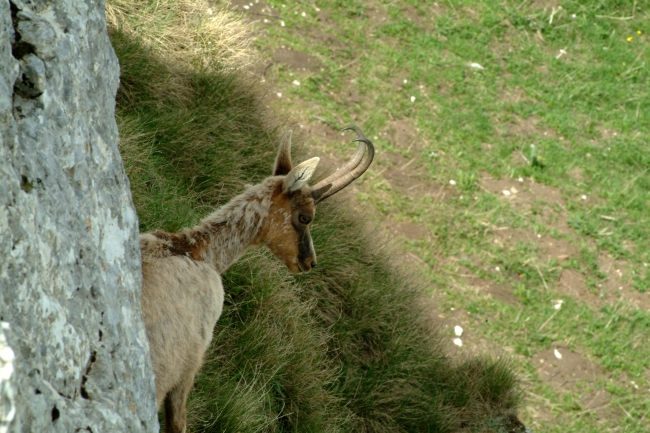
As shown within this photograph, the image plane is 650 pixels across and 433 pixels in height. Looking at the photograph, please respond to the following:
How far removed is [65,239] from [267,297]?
3.59 m

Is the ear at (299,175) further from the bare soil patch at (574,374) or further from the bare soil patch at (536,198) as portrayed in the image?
the bare soil patch at (536,198)

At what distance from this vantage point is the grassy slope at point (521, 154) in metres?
8.91

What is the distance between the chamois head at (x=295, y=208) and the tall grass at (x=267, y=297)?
990 mm

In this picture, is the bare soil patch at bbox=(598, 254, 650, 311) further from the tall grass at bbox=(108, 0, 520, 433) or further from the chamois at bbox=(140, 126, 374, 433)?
the chamois at bbox=(140, 126, 374, 433)

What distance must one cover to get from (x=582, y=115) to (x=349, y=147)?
4.02 meters

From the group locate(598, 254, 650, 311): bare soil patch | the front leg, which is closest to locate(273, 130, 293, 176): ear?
the front leg

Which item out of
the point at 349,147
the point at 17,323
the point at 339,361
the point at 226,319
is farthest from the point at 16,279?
the point at 349,147

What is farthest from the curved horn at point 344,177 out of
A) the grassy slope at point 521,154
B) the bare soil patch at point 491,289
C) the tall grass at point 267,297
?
the bare soil patch at point 491,289

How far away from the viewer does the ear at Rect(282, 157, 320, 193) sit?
478 centimetres

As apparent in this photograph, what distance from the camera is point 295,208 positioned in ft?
16.8

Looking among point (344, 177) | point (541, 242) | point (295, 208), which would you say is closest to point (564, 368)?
point (541, 242)

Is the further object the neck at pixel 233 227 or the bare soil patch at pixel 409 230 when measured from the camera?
the bare soil patch at pixel 409 230

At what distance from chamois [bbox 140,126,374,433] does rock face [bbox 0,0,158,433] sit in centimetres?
53

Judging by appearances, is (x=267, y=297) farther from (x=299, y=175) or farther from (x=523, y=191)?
(x=523, y=191)
